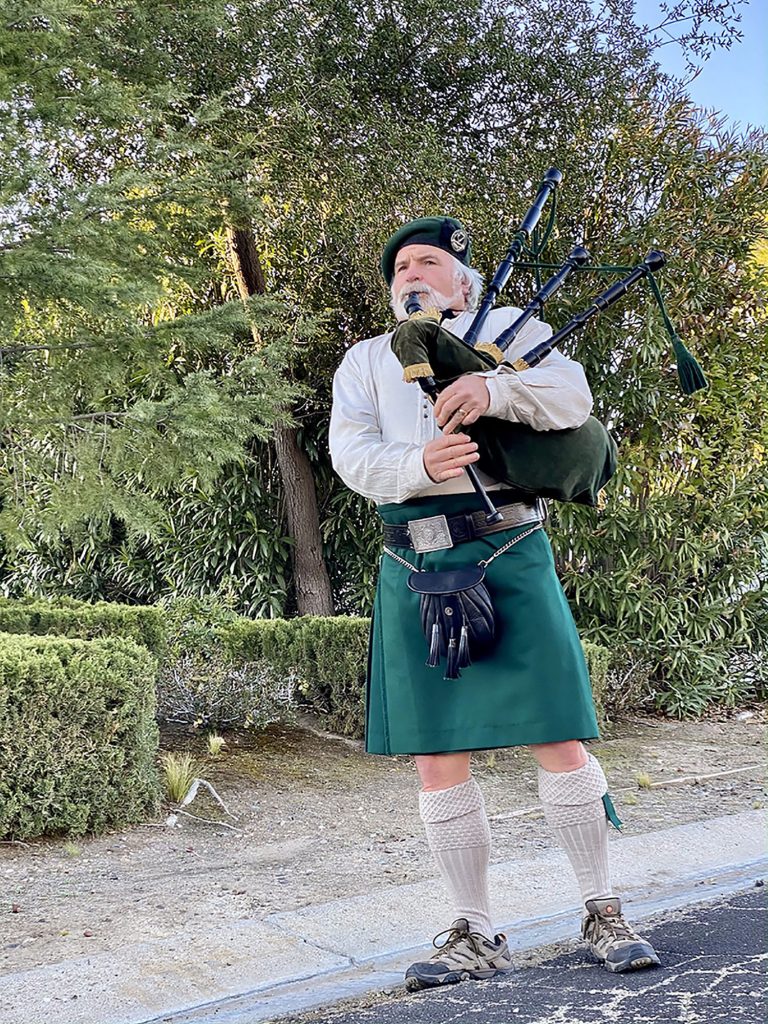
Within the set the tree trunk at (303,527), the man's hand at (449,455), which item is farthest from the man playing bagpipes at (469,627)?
the tree trunk at (303,527)

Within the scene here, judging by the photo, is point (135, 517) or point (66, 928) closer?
point (66, 928)

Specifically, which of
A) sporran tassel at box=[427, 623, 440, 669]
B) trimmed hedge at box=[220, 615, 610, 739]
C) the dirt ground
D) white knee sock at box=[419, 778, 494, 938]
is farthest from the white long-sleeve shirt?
trimmed hedge at box=[220, 615, 610, 739]

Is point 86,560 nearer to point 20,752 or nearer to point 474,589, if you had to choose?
point 20,752

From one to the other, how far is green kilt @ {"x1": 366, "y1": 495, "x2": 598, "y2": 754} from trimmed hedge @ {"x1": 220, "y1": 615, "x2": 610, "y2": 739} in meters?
3.31

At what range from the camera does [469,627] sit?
8.82 ft

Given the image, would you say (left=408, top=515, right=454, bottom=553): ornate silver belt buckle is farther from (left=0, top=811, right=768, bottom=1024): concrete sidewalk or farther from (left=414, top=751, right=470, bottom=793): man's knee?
(left=0, top=811, right=768, bottom=1024): concrete sidewalk

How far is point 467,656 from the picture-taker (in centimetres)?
270

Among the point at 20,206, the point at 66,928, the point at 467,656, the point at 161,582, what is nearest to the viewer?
the point at 467,656

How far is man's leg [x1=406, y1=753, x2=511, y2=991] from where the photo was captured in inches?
110

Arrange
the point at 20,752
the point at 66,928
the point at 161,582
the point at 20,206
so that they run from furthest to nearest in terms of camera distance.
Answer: the point at 161,582 → the point at 20,206 → the point at 20,752 → the point at 66,928

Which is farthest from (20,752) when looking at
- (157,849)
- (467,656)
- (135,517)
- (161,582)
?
(161,582)

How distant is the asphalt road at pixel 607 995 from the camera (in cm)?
246

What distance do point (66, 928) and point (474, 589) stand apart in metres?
1.74

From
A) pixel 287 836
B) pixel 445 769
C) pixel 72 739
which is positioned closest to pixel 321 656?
pixel 287 836
